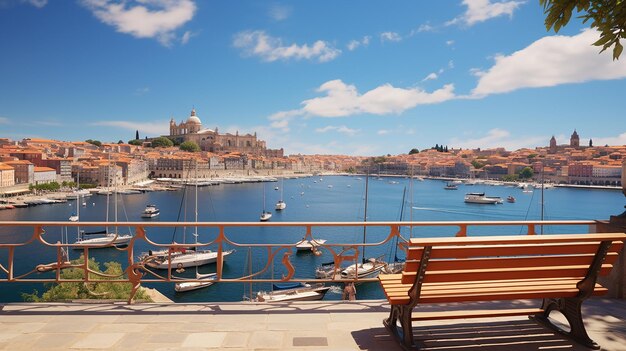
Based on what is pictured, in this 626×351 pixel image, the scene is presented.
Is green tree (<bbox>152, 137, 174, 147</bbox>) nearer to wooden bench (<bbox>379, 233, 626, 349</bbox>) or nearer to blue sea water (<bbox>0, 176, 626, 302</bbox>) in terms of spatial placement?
blue sea water (<bbox>0, 176, 626, 302</bbox>)

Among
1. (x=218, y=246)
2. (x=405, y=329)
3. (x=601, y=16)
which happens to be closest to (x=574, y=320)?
(x=405, y=329)

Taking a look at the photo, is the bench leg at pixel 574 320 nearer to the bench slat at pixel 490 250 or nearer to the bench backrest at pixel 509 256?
the bench backrest at pixel 509 256

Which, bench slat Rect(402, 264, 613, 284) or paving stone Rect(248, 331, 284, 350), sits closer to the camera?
bench slat Rect(402, 264, 613, 284)

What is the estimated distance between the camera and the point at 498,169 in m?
126

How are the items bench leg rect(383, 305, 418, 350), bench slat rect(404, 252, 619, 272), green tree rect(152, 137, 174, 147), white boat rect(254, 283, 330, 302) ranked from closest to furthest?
bench slat rect(404, 252, 619, 272), bench leg rect(383, 305, 418, 350), white boat rect(254, 283, 330, 302), green tree rect(152, 137, 174, 147)

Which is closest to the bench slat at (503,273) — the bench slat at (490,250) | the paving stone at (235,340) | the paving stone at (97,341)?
the bench slat at (490,250)

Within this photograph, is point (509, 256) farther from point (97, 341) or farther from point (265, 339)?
point (97, 341)

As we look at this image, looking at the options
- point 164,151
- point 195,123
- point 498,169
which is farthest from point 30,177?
point 498,169

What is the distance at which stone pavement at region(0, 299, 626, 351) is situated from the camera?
8.34 feet

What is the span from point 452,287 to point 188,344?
1571 millimetres

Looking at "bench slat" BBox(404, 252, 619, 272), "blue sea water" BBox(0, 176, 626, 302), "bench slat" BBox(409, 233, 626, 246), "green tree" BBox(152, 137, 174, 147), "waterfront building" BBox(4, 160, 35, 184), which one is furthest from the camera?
"green tree" BBox(152, 137, 174, 147)

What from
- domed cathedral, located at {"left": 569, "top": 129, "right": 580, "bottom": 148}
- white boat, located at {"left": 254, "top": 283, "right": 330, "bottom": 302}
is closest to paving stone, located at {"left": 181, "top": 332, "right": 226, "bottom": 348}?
white boat, located at {"left": 254, "top": 283, "right": 330, "bottom": 302}

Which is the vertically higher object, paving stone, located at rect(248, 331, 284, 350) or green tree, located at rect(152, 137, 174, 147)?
green tree, located at rect(152, 137, 174, 147)

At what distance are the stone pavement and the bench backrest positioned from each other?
44cm
